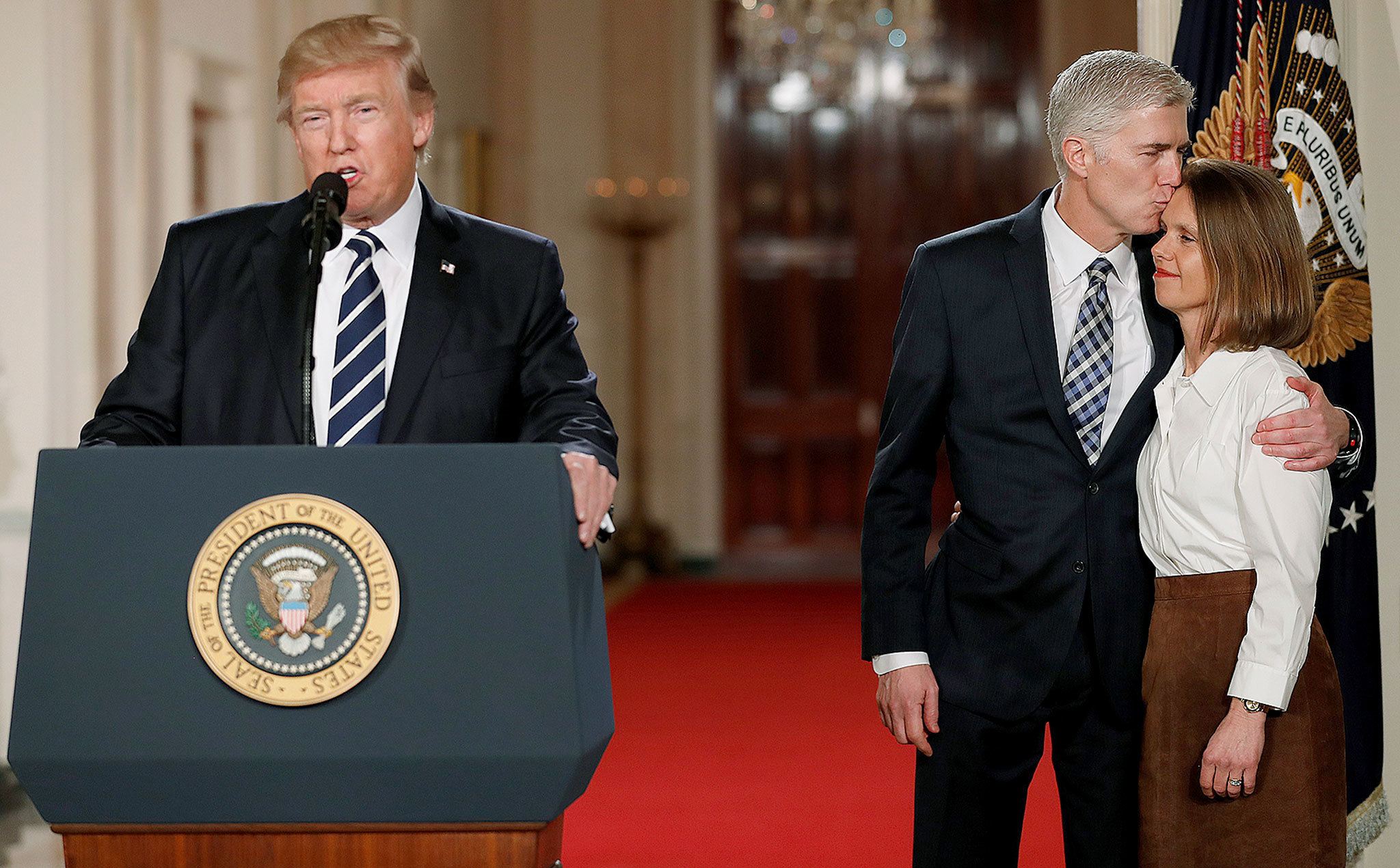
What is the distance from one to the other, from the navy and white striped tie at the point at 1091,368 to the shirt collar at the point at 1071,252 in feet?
0.07

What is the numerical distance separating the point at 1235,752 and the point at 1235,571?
0.85 feet

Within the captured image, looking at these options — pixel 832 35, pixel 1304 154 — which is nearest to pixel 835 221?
pixel 832 35

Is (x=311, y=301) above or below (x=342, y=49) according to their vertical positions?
below

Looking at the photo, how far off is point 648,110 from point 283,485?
31.3 ft

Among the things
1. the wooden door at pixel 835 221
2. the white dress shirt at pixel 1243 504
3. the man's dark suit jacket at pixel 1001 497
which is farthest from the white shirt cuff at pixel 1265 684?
the wooden door at pixel 835 221

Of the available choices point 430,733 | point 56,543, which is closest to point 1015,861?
point 430,733

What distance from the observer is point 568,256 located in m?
10.6

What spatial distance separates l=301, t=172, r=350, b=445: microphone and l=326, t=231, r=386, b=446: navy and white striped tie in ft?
0.61

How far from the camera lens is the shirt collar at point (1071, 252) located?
2.28 meters

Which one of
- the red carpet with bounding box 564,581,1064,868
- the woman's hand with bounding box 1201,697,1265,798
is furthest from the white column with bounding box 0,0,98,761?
the woman's hand with bounding box 1201,697,1265,798

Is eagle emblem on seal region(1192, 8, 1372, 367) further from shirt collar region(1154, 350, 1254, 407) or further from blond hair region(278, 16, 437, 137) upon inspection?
blond hair region(278, 16, 437, 137)

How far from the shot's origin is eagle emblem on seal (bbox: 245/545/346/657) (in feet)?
4.66

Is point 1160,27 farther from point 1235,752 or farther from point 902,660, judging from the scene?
point 1235,752

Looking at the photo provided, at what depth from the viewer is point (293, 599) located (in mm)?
1426
